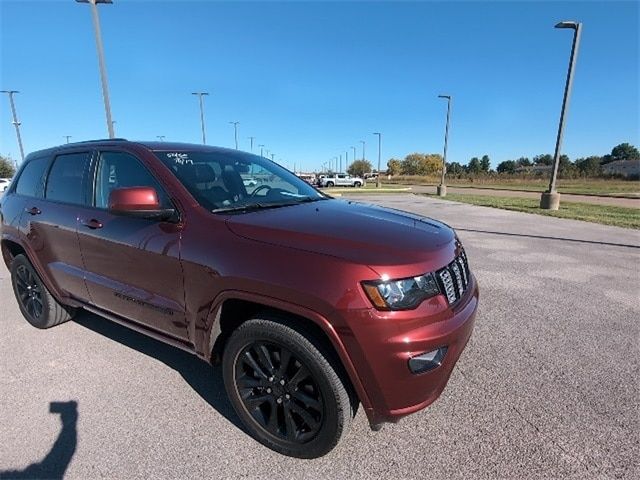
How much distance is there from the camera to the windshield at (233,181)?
282 centimetres

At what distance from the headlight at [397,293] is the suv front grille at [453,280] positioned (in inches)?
6.5

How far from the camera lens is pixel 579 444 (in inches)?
95.9

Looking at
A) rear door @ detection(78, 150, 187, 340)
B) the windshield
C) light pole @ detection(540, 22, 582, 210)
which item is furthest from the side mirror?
light pole @ detection(540, 22, 582, 210)

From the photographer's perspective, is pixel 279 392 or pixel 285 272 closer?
pixel 285 272

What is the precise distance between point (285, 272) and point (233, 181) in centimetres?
133

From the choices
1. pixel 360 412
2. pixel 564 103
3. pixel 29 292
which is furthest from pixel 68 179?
pixel 564 103

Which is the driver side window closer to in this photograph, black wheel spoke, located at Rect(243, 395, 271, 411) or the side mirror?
the side mirror

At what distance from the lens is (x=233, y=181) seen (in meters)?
3.22

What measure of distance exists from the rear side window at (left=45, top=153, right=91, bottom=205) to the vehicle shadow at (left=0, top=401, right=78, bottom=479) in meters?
1.64

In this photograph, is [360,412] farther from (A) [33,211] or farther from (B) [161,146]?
(A) [33,211]

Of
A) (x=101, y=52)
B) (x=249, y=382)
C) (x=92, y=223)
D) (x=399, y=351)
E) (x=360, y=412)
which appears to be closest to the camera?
(x=399, y=351)

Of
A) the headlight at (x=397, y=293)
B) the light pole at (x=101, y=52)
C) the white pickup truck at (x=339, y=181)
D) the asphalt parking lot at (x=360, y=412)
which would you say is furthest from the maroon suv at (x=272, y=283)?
the white pickup truck at (x=339, y=181)

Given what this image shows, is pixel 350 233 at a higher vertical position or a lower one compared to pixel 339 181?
higher

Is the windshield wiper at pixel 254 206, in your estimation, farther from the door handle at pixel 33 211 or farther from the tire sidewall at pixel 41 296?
the tire sidewall at pixel 41 296
